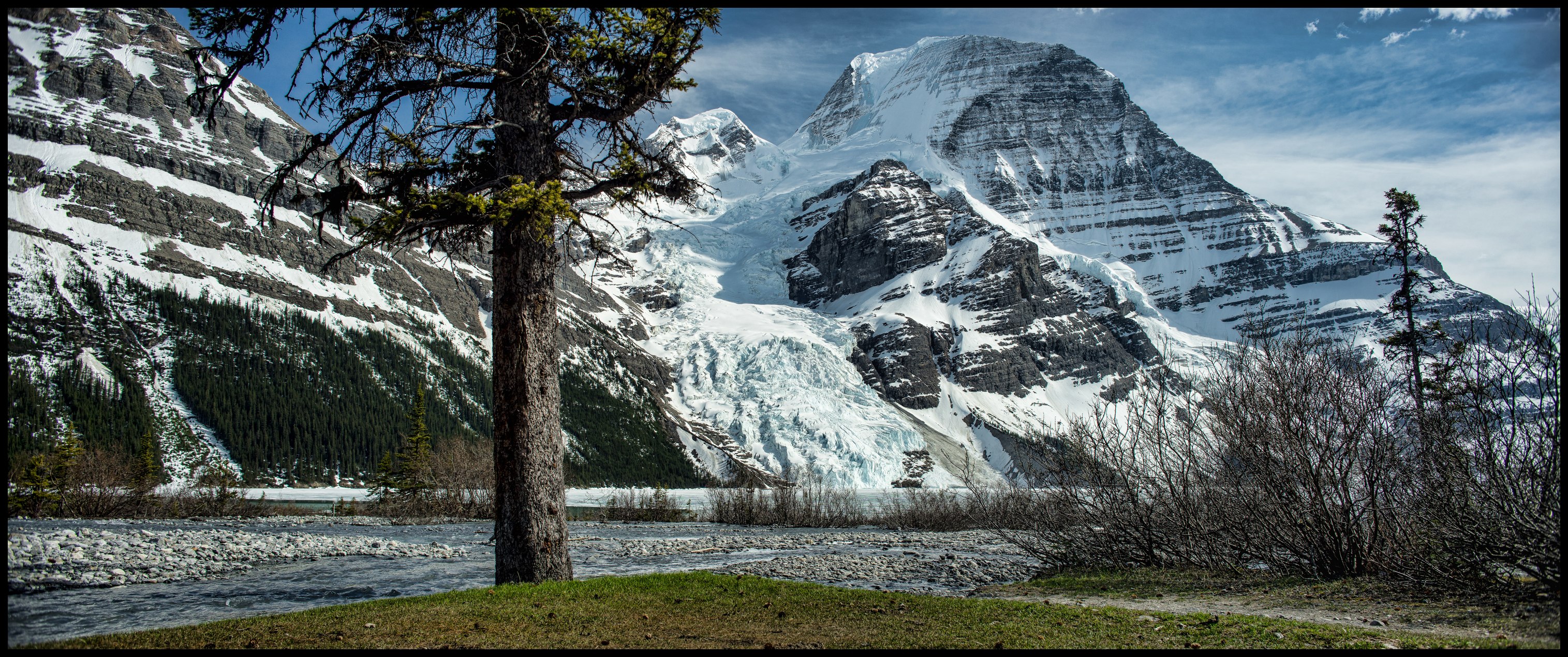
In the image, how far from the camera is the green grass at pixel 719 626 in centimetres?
686

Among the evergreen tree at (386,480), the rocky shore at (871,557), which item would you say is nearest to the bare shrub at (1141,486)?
the rocky shore at (871,557)

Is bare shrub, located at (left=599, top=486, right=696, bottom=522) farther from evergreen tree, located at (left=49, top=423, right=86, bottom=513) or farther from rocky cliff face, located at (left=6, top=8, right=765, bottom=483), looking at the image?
evergreen tree, located at (left=49, top=423, right=86, bottom=513)

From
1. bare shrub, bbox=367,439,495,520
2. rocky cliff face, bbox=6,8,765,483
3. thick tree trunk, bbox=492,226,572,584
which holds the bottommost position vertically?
bare shrub, bbox=367,439,495,520

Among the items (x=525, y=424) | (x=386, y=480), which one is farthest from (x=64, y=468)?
(x=525, y=424)

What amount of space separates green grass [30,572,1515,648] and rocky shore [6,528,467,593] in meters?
9.26

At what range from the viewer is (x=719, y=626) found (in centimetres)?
800

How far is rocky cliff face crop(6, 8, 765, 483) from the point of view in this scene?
328 ft

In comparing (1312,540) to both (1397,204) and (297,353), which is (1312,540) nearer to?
(1397,204)

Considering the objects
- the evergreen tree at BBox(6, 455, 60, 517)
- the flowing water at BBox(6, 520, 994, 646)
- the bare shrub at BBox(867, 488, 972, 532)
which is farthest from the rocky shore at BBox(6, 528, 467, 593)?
the bare shrub at BBox(867, 488, 972, 532)

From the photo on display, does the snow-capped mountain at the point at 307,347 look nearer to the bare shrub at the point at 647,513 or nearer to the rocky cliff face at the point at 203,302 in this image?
the rocky cliff face at the point at 203,302

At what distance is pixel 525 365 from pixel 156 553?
58.3 feet

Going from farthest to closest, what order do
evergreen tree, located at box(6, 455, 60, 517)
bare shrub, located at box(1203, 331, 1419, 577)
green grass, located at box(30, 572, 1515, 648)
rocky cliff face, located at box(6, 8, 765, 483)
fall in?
1. rocky cliff face, located at box(6, 8, 765, 483)
2. evergreen tree, located at box(6, 455, 60, 517)
3. bare shrub, located at box(1203, 331, 1419, 577)
4. green grass, located at box(30, 572, 1515, 648)

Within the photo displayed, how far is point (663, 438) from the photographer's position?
133 meters

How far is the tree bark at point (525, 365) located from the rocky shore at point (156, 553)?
915cm
